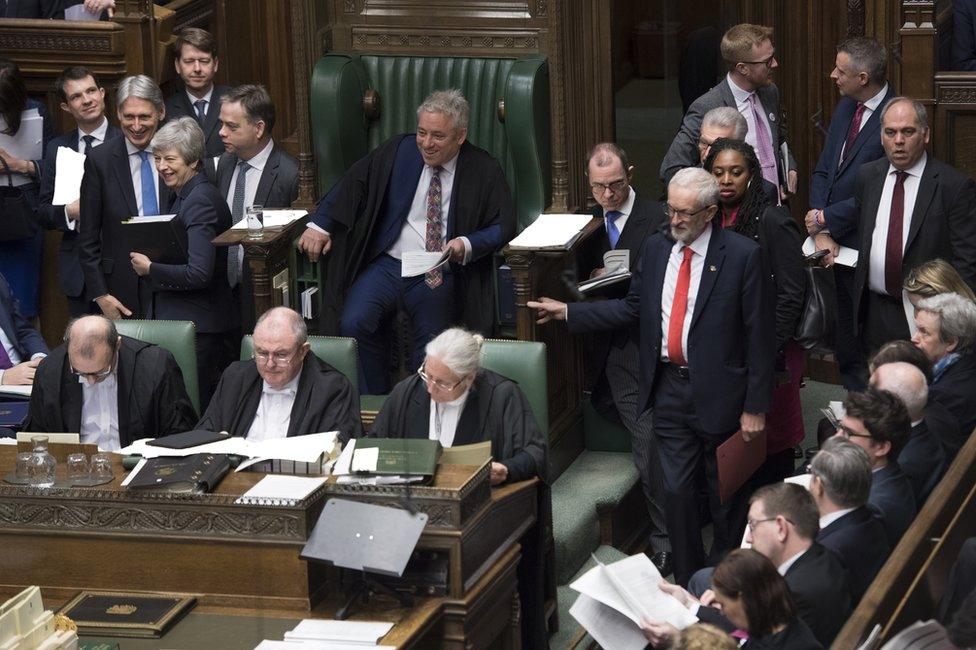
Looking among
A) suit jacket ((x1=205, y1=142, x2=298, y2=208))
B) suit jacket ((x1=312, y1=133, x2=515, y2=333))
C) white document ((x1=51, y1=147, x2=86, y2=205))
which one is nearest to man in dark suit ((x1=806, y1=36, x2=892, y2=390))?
suit jacket ((x1=312, y1=133, x2=515, y2=333))

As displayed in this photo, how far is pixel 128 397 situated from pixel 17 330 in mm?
977

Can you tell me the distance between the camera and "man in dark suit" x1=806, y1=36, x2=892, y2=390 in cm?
660

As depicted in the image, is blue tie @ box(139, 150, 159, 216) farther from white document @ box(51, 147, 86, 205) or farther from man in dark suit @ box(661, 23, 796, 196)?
man in dark suit @ box(661, 23, 796, 196)

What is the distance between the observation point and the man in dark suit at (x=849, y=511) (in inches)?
173

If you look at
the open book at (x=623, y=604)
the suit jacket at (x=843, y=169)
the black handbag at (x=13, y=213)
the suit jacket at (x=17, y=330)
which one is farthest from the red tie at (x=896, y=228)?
the black handbag at (x=13, y=213)

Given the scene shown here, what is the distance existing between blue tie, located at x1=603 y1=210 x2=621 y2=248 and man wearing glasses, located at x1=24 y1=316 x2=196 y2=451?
168cm

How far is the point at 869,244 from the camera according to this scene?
20.6 feet

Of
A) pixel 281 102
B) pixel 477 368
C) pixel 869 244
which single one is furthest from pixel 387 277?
pixel 281 102

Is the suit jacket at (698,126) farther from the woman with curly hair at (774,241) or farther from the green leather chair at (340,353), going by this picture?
the green leather chair at (340,353)

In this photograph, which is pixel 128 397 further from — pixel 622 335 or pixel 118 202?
pixel 622 335

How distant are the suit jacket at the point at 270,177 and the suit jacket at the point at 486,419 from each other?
171cm

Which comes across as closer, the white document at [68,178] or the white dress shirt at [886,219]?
the white dress shirt at [886,219]

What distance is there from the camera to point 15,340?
6.47m

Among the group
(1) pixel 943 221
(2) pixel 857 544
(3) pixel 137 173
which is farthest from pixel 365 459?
(1) pixel 943 221
